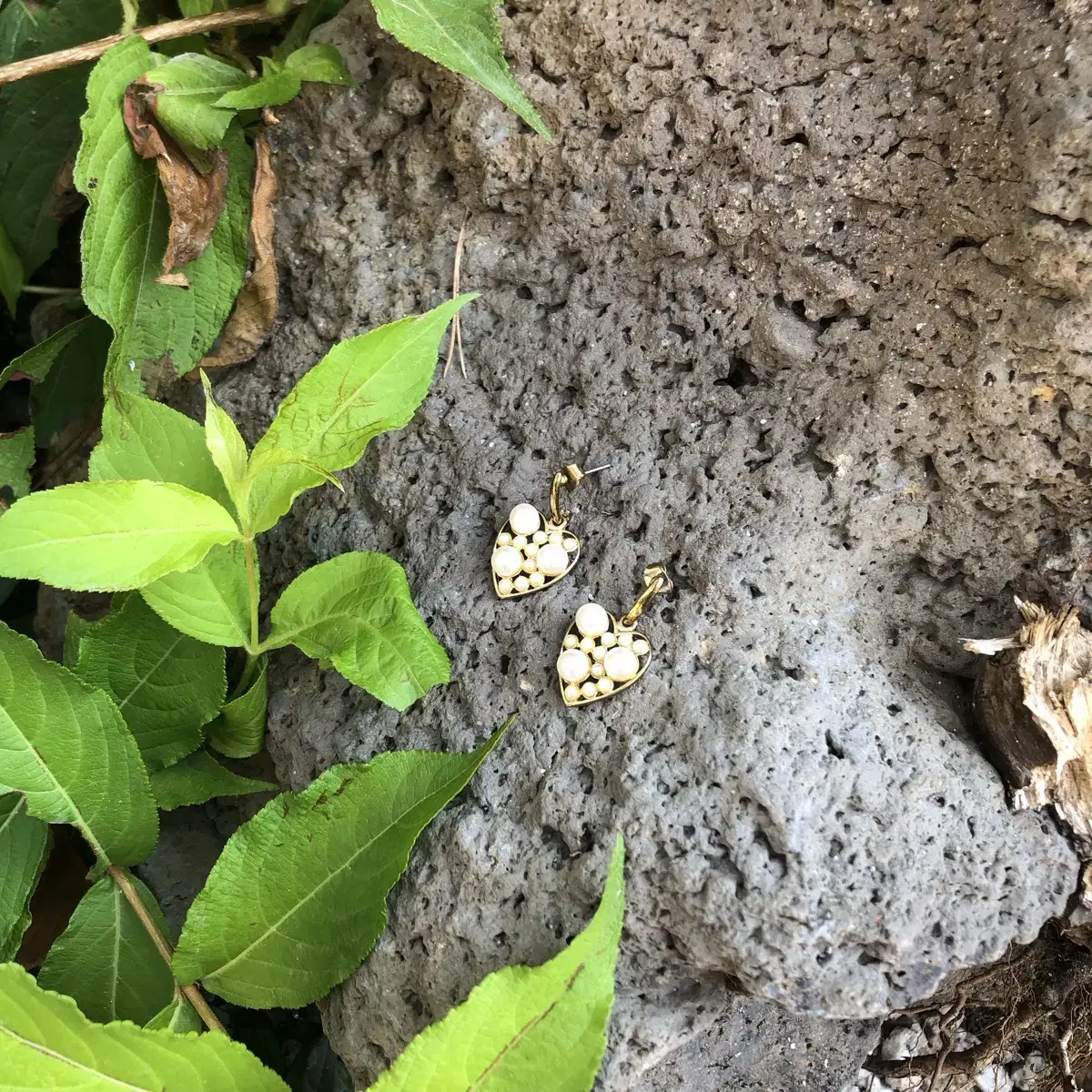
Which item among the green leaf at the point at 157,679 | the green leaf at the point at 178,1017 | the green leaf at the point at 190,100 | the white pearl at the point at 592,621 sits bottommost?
the green leaf at the point at 178,1017

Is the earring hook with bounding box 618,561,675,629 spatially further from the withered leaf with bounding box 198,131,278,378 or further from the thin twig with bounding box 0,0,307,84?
the thin twig with bounding box 0,0,307,84

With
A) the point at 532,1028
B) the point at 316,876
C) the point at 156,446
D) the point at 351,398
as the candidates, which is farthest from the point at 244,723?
the point at 532,1028

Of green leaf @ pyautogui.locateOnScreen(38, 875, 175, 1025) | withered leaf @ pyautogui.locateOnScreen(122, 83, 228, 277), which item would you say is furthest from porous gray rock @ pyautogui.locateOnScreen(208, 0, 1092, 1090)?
green leaf @ pyautogui.locateOnScreen(38, 875, 175, 1025)

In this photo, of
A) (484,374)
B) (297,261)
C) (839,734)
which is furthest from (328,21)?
(839,734)

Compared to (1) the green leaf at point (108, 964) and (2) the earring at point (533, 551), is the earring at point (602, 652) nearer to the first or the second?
(2) the earring at point (533, 551)

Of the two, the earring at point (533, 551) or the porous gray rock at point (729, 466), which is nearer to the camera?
the porous gray rock at point (729, 466)

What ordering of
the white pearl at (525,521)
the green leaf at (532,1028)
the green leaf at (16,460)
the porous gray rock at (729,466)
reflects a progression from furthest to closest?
1. the green leaf at (16,460)
2. the white pearl at (525,521)
3. the porous gray rock at (729,466)
4. the green leaf at (532,1028)

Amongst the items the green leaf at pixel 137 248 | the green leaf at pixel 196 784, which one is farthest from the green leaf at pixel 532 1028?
the green leaf at pixel 137 248
